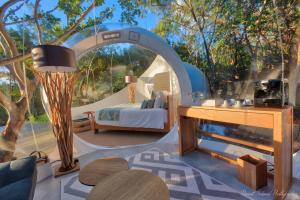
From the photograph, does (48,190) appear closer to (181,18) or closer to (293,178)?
(293,178)

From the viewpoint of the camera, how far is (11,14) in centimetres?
338

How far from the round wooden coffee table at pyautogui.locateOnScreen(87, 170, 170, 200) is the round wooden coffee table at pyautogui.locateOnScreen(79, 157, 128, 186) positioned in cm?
13

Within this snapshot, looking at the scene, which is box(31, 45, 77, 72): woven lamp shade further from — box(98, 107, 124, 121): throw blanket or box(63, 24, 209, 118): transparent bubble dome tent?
box(98, 107, 124, 121): throw blanket

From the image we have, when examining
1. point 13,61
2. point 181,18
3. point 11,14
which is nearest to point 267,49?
point 181,18

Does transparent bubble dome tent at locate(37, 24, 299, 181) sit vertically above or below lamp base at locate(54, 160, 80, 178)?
above

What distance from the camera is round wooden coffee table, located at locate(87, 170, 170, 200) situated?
1.21 m

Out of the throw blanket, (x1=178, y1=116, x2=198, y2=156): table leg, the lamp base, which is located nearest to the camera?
the lamp base

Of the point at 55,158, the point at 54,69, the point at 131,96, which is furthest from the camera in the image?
the point at 131,96

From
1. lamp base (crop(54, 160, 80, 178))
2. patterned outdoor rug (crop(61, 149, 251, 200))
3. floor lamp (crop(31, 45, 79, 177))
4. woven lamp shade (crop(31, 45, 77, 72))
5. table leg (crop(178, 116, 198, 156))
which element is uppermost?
woven lamp shade (crop(31, 45, 77, 72))

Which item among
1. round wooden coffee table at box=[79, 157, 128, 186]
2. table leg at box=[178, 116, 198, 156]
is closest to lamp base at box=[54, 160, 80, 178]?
round wooden coffee table at box=[79, 157, 128, 186]

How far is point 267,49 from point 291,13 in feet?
2.15

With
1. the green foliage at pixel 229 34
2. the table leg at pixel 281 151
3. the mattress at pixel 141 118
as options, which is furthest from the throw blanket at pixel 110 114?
the table leg at pixel 281 151

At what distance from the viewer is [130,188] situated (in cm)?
130

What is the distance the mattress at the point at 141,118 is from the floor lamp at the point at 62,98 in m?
2.09
